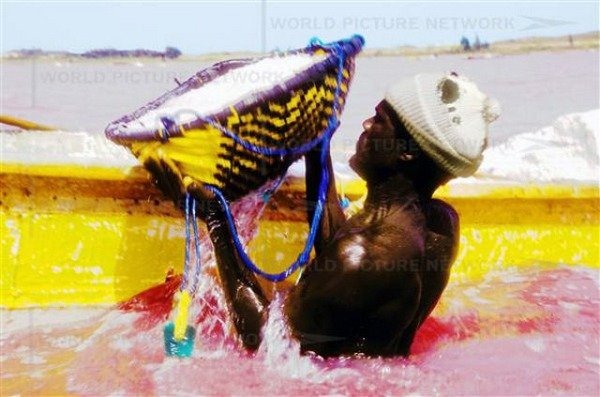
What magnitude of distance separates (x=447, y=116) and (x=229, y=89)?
27.2 inches

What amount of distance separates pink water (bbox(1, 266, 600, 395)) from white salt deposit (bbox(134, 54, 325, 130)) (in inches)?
23.7

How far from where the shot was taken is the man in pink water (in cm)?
216

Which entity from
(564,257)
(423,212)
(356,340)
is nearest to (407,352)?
(356,340)

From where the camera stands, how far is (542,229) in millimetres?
3314

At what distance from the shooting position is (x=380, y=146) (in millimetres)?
2234

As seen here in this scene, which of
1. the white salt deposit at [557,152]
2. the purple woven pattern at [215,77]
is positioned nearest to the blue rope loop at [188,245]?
the purple woven pattern at [215,77]

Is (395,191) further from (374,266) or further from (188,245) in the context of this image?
(188,245)

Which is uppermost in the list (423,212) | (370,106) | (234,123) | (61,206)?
(234,123)

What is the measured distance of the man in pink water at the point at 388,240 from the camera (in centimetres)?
216

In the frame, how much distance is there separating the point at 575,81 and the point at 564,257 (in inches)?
336

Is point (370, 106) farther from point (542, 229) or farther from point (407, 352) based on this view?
point (407, 352)

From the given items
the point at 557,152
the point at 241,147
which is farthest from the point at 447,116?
the point at 557,152

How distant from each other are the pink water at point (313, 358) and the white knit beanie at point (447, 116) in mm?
647

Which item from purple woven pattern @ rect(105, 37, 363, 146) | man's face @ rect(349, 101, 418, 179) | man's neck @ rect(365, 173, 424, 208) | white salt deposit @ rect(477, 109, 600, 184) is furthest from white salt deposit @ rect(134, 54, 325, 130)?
white salt deposit @ rect(477, 109, 600, 184)
